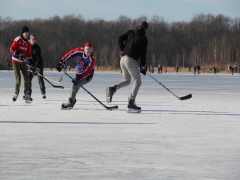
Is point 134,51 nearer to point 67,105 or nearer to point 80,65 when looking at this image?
point 80,65

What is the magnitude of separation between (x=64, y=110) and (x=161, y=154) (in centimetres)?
446

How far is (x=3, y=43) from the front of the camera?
102 meters

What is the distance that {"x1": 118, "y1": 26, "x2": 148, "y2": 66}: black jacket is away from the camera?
8547 mm

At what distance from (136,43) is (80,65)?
3.69ft

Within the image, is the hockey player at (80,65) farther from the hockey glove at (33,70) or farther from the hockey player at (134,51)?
the hockey glove at (33,70)

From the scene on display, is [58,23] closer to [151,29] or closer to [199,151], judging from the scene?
[151,29]

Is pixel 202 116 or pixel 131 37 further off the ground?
pixel 131 37

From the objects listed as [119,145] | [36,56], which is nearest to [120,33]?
[36,56]

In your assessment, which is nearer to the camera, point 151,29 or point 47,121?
point 47,121

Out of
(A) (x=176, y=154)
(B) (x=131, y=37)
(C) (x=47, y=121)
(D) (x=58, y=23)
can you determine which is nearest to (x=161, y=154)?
(A) (x=176, y=154)

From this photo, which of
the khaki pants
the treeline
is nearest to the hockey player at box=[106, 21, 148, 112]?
the khaki pants

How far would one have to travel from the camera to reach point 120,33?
4171 inches

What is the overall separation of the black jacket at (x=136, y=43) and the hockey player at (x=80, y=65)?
0.58m

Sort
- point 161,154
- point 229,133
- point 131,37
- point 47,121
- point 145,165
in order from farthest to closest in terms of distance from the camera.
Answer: point 131,37, point 47,121, point 229,133, point 161,154, point 145,165
